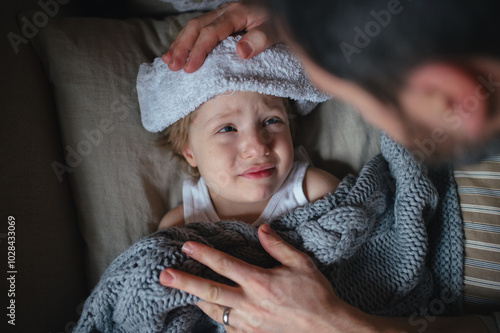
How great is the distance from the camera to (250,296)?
28.8 inches

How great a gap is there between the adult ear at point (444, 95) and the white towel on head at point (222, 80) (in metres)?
0.59

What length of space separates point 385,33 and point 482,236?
815 mm

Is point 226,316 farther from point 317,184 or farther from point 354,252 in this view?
point 317,184

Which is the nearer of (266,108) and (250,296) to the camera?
(250,296)

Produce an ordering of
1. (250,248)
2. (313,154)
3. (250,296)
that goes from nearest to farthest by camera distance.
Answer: (250,296) → (250,248) → (313,154)

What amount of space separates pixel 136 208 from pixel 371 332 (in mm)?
786

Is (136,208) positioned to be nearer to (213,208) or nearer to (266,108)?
(213,208)

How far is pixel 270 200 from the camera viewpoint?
3.60 feet

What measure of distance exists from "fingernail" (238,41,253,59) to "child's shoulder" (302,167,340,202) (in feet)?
1.48

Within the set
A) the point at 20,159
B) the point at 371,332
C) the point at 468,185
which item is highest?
the point at 20,159

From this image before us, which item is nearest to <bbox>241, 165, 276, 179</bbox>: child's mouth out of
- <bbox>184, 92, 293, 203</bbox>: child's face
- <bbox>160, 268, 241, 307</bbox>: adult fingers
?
<bbox>184, 92, 293, 203</bbox>: child's face

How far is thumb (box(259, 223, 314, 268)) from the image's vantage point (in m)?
Result: 0.78

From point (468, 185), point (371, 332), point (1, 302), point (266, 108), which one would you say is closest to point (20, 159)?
point (1, 302)

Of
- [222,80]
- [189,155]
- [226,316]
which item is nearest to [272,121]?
[222,80]
